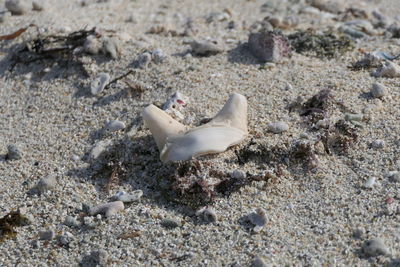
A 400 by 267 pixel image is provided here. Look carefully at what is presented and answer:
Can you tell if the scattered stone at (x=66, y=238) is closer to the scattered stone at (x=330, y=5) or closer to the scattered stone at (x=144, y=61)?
the scattered stone at (x=144, y=61)

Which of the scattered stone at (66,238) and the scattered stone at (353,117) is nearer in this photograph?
the scattered stone at (66,238)

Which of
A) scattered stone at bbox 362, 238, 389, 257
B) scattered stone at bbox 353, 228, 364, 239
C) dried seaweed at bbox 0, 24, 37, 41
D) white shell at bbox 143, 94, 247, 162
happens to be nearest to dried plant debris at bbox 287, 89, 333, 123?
white shell at bbox 143, 94, 247, 162

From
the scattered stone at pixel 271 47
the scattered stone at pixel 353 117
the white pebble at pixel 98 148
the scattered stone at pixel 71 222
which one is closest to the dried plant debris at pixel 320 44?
the scattered stone at pixel 271 47

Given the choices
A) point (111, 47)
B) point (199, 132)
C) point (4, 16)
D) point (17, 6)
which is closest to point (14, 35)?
point (4, 16)

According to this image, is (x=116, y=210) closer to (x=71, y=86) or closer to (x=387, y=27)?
(x=71, y=86)

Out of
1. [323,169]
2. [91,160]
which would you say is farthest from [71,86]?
[323,169]

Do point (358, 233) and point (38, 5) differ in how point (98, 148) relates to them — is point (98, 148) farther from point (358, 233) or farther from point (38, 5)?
point (38, 5)
